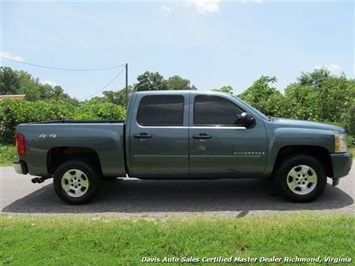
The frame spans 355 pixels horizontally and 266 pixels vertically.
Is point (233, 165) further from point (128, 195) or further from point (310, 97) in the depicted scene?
point (310, 97)

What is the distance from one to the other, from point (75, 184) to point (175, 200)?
175cm

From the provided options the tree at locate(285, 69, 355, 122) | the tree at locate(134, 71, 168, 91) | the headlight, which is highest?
the tree at locate(134, 71, 168, 91)

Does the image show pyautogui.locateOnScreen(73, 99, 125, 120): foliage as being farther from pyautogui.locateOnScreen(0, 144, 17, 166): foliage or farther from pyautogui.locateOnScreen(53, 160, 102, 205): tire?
pyautogui.locateOnScreen(53, 160, 102, 205): tire

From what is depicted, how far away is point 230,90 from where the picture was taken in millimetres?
13664

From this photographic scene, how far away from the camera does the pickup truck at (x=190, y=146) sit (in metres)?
4.95

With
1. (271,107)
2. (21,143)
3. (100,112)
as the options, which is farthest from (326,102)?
(21,143)

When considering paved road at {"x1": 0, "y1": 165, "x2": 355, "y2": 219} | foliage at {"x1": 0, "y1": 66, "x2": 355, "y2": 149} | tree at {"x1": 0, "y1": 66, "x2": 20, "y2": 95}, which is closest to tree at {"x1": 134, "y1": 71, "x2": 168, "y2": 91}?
tree at {"x1": 0, "y1": 66, "x2": 20, "y2": 95}

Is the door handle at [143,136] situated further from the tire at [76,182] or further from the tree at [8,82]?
the tree at [8,82]

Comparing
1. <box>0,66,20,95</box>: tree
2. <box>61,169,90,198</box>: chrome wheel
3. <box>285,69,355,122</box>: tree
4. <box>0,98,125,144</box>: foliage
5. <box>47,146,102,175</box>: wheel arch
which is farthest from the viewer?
<box>0,66,20,95</box>: tree

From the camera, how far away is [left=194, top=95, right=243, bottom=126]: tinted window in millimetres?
5047

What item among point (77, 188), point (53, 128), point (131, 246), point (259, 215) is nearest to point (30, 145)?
point (53, 128)

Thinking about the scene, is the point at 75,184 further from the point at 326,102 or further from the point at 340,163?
the point at 326,102

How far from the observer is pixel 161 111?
5.12 meters

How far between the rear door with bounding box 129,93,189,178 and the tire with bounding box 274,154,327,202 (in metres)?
1.63
